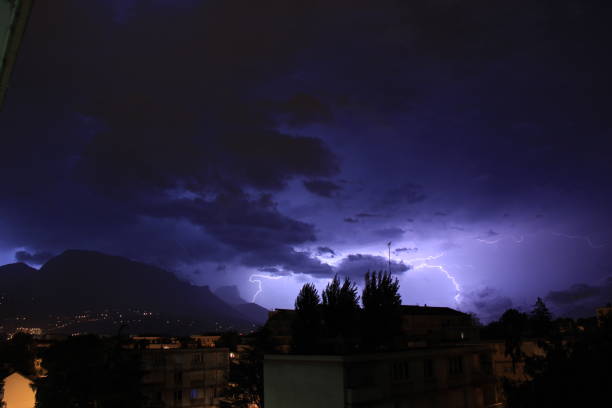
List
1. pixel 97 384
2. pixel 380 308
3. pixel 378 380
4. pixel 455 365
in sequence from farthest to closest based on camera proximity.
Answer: pixel 380 308 < pixel 97 384 < pixel 455 365 < pixel 378 380

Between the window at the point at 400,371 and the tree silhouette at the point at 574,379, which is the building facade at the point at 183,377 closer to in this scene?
the window at the point at 400,371

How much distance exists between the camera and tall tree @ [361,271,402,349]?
A: 2244 inches

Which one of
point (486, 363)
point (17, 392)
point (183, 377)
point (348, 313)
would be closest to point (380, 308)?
point (348, 313)

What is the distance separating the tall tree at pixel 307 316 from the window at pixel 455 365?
70.1ft

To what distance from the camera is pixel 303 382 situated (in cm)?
3200

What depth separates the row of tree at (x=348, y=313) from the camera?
57188 millimetres

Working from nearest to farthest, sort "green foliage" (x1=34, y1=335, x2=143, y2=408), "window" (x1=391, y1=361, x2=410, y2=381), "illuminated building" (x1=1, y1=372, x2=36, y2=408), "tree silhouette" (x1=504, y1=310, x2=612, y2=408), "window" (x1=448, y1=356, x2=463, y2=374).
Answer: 1. "tree silhouette" (x1=504, y1=310, x2=612, y2=408)
2. "window" (x1=391, y1=361, x2=410, y2=381)
3. "window" (x1=448, y1=356, x2=463, y2=374)
4. "green foliage" (x1=34, y1=335, x2=143, y2=408)
5. "illuminated building" (x1=1, y1=372, x2=36, y2=408)

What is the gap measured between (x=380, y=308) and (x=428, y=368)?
74.8 feet

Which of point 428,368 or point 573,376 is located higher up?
point 573,376

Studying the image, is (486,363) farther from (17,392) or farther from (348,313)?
(17,392)

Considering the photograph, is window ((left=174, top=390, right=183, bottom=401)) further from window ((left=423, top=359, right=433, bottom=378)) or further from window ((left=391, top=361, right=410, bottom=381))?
window ((left=391, top=361, right=410, bottom=381))

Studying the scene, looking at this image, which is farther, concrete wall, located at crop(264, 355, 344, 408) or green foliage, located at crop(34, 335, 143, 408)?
green foliage, located at crop(34, 335, 143, 408)

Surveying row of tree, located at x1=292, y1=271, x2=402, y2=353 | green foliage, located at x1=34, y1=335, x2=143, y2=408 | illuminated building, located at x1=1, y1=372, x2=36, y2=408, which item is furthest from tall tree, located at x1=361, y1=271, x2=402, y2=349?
illuminated building, located at x1=1, y1=372, x2=36, y2=408

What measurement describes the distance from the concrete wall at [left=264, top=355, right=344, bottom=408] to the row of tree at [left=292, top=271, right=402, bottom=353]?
67.5ft
